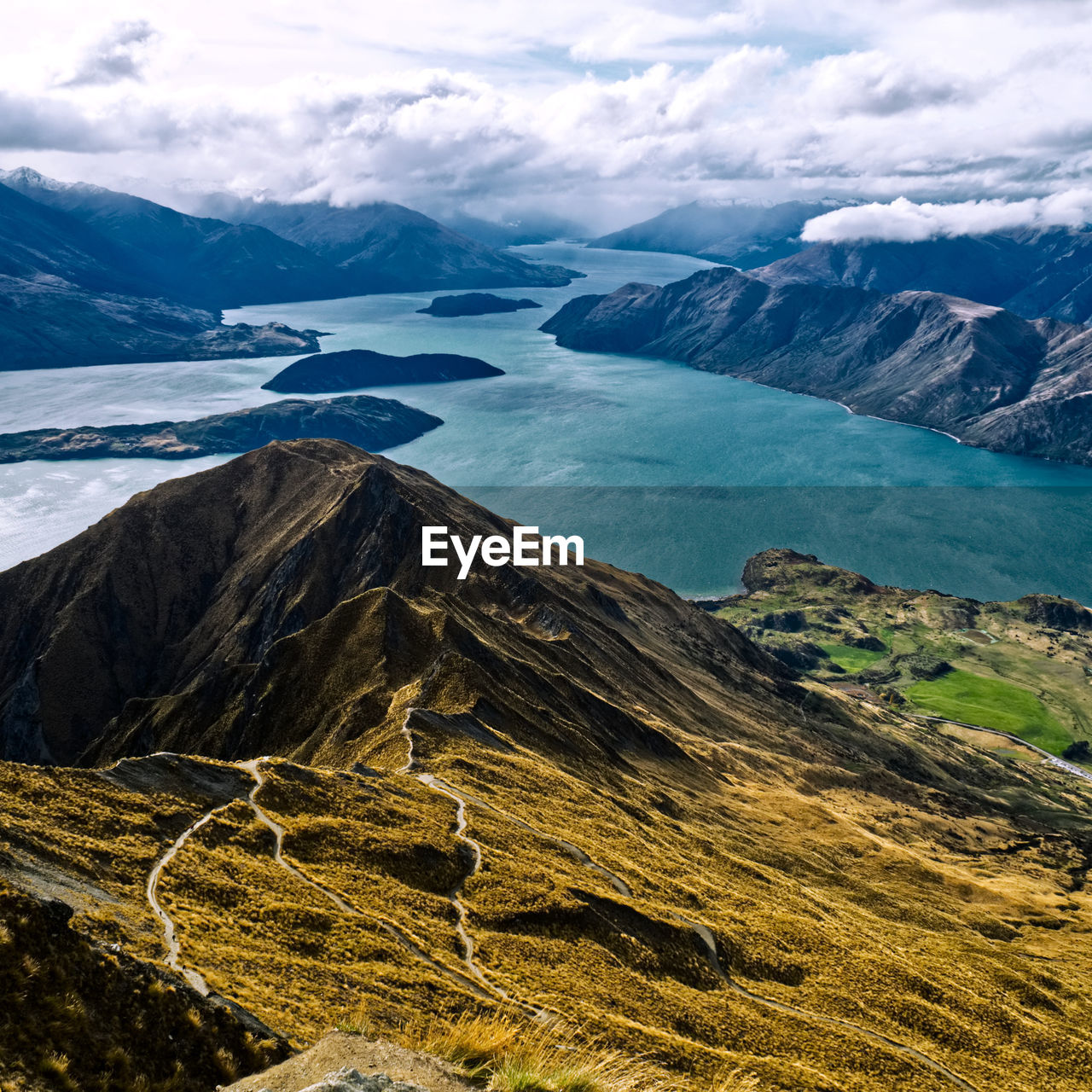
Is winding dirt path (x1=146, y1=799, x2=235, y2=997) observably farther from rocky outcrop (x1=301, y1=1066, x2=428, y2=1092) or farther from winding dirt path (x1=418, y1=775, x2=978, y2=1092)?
winding dirt path (x1=418, y1=775, x2=978, y2=1092)

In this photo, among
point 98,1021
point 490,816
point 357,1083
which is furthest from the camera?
point 490,816

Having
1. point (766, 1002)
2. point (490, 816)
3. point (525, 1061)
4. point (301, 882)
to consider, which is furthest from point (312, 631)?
point (525, 1061)

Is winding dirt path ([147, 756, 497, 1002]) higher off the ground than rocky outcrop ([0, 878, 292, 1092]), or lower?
lower

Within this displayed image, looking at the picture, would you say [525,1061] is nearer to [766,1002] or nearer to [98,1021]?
[98,1021]

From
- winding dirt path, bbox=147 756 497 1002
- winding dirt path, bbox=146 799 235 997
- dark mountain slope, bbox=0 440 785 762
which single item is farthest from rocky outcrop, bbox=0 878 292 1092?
dark mountain slope, bbox=0 440 785 762

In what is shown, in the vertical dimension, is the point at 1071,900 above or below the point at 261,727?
below

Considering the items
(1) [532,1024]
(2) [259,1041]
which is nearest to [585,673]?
(1) [532,1024]

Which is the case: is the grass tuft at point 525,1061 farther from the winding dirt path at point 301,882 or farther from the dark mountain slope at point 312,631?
the dark mountain slope at point 312,631

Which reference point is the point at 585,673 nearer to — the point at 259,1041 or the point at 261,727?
the point at 261,727
